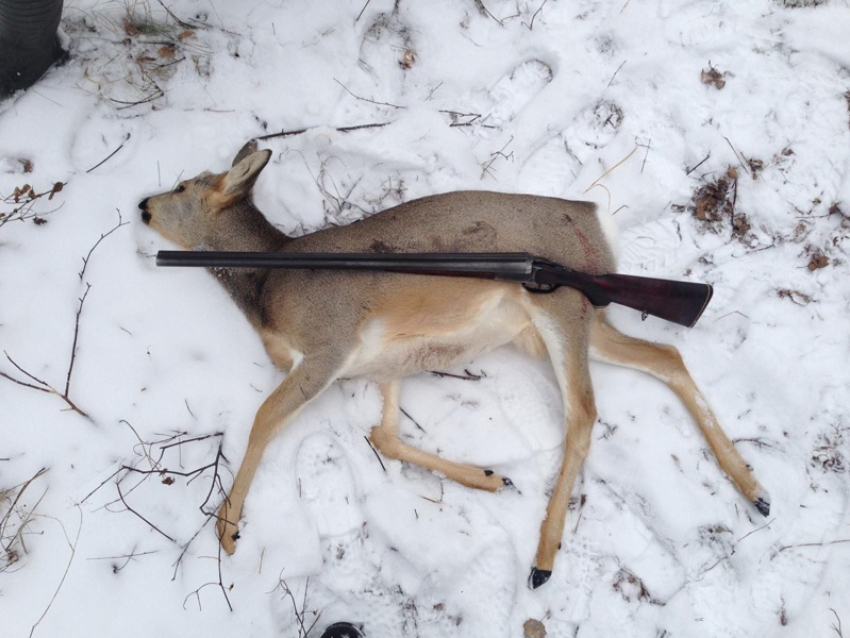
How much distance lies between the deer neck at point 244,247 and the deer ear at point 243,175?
144 millimetres

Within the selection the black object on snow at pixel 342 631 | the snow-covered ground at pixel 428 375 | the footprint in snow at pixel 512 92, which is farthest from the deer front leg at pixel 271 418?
the footprint in snow at pixel 512 92

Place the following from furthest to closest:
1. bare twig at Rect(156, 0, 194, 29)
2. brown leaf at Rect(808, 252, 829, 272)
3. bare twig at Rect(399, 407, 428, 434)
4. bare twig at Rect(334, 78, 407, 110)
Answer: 1. bare twig at Rect(334, 78, 407, 110)
2. bare twig at Rect(156, 0, 194, 29)
3. brown leaf at Rect(808, 252, 829, 272)
4. bare twig at Rect(399, 407, 428, 434)

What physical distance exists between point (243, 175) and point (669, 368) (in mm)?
2749

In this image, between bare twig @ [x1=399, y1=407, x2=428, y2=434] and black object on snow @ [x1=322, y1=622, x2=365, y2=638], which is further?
bare twig @ [x1=399, y1=407, x2=428, y2=434]

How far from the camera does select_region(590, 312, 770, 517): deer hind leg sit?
4.26 metres

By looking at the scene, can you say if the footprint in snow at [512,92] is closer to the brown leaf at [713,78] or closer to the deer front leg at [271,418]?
the brown leaf at [713,78]

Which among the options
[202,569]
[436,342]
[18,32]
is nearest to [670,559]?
[436,342]

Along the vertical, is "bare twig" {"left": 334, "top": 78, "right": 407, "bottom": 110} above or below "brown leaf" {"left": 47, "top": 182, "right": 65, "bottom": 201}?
above

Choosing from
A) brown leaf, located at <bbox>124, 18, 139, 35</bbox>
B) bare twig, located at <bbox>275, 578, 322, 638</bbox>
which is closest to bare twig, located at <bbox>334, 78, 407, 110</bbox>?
brown leaf, located at <bbox>124, 18, 139, 35</bbox>

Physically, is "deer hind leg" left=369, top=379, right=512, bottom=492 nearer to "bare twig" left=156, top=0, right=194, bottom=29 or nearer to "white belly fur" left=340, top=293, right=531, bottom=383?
"white belly fur" left=340, top=293, right=531, bottom=383

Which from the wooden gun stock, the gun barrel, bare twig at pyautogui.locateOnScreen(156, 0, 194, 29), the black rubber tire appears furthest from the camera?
bare twig at pyautogui.locateOnScreen(156, 0, 194, 29)

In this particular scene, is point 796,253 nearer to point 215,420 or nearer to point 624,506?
point 624,506

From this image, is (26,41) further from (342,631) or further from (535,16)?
(342,631)

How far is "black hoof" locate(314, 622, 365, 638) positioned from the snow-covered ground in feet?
0.20
